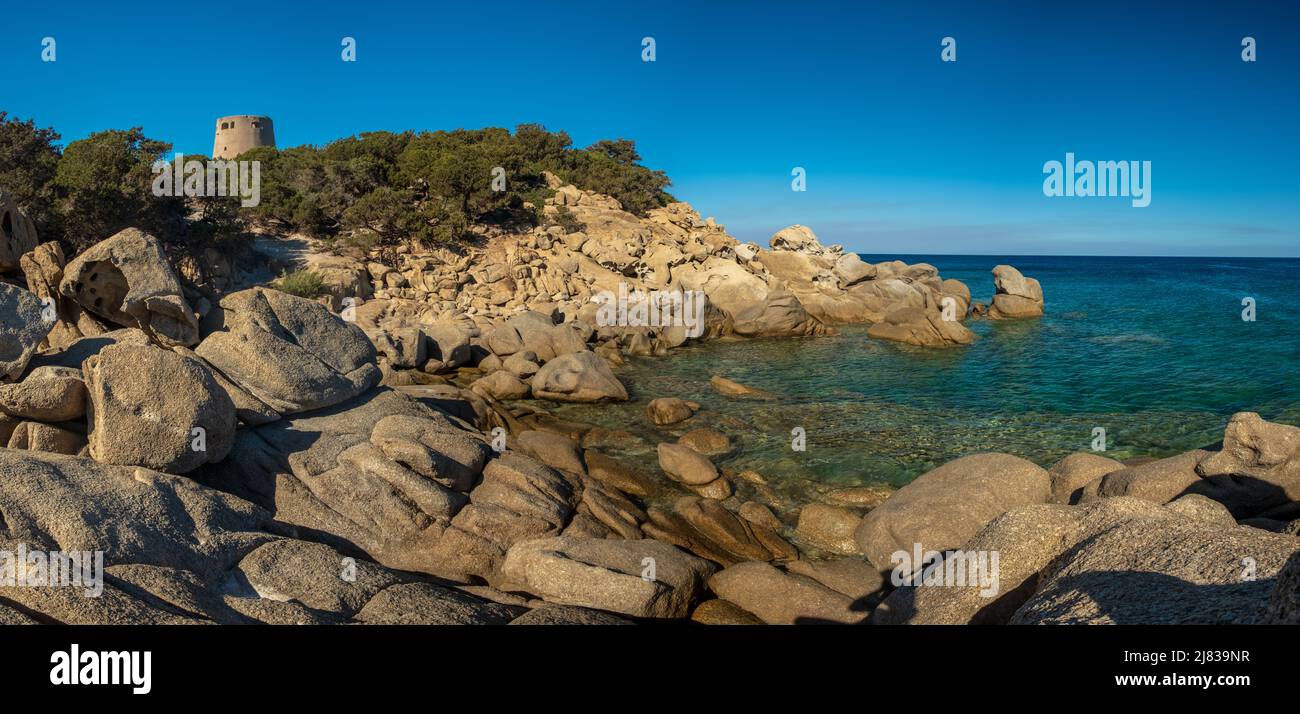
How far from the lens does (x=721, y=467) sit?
705 inches

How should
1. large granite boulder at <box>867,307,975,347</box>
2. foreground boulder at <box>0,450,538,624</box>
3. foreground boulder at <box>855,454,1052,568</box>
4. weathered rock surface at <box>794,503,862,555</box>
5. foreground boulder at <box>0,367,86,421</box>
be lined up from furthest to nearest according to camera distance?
large granite boulder at <box>867,307,975,347</box> → weathered rock surface at <box>794,503,862,555</box> → foreground boulder at <box>855,454,1052,568</box> → foreground boulder at <box>0,367,86,421</box> → foreground boulder at <box>0,450,538,624</box>

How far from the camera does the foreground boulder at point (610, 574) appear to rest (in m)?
10.5

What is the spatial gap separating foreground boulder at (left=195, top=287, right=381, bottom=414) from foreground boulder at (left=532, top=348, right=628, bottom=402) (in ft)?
24.9

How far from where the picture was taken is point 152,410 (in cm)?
1093

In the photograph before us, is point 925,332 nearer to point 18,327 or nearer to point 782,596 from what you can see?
point 782,596

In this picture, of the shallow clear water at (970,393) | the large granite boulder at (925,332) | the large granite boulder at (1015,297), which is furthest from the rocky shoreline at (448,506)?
the large granite boulder at (1015,297)

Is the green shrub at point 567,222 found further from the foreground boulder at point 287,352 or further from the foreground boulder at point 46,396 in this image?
the foreground boulder at point 46,396

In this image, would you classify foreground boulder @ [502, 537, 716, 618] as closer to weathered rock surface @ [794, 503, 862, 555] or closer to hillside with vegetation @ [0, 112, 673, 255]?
weathered rock surface @ [794, 503, 862, 555]

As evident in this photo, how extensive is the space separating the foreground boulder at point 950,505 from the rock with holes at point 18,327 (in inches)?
612

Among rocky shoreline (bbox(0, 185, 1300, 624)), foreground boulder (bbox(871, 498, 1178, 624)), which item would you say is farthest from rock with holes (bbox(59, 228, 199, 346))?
foreground boulder (bbox(871, 498, 1178, 624))

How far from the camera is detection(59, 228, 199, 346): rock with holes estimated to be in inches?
592

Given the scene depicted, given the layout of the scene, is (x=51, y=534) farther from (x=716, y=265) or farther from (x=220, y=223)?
(x=716, y=265)

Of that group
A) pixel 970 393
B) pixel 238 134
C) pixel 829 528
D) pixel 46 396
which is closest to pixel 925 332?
pixel 970 393
